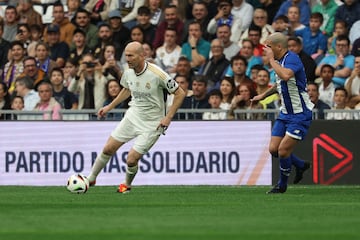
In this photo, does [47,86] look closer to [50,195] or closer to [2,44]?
[2,44]

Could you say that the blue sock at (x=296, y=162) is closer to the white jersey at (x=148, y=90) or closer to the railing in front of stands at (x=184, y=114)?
the white jersey at (x=148, y=90)

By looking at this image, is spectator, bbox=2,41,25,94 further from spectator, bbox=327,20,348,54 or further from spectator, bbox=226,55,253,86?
spectator, bbox=327,20,348,54

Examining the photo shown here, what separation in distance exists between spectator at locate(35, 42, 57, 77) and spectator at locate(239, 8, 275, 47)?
4.13 metres

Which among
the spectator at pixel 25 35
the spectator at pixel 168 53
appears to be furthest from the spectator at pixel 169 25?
the spectator at pixel 25 35

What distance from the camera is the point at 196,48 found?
25500 mm

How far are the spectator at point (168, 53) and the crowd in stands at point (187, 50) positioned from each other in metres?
0.02

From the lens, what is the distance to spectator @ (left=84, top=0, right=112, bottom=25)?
27250 mm

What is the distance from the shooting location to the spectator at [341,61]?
77.0ft

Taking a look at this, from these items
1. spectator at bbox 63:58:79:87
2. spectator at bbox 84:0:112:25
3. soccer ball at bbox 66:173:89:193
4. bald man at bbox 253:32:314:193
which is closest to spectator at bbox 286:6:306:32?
spectator at bbox 63:58:79:87

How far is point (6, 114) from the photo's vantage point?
77.6 ft

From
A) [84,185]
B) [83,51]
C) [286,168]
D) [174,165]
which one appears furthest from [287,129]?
[83,51]

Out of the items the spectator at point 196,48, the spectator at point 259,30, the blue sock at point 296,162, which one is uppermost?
the spectator at point 259,30

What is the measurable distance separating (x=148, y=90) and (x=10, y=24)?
10.1 meters

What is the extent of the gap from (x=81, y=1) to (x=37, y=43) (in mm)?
1941
